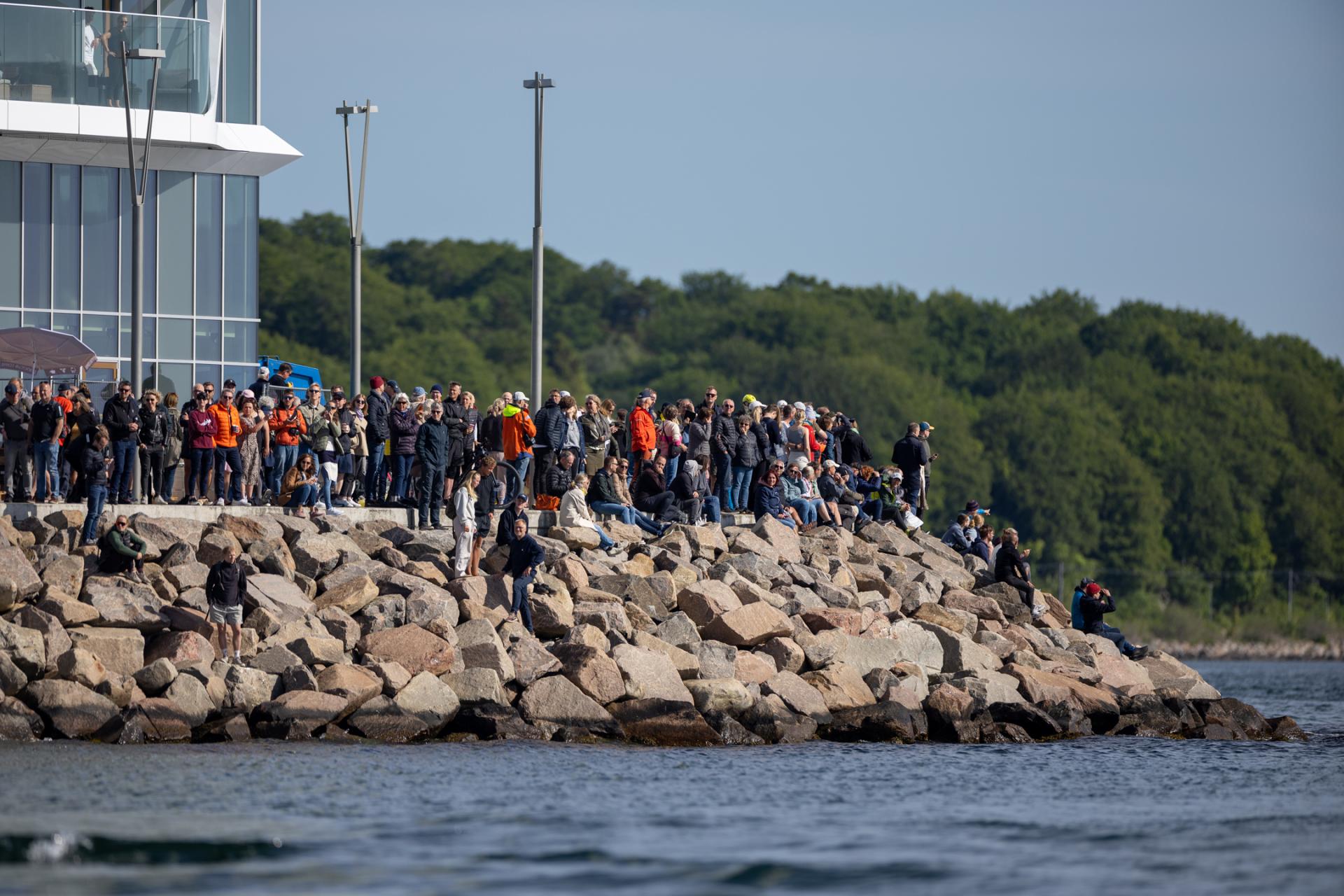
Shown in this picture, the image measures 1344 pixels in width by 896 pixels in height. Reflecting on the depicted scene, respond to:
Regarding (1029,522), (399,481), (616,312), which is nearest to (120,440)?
(399,481)

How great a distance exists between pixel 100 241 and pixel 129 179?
4.37ft

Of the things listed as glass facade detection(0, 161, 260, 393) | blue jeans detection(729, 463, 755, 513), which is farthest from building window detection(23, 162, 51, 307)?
blue jeans detection(729, 463, 755, 513)

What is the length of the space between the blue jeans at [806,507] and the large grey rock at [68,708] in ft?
42.3

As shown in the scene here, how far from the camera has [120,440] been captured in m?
27.4

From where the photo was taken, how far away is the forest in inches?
3334

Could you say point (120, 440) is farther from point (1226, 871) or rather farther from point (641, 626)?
point (1226, 871)

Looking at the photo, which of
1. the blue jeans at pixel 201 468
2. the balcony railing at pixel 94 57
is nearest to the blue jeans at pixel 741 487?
the blue jeans at pixel 201 468

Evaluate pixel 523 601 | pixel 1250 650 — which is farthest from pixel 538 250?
pixel 1250 650

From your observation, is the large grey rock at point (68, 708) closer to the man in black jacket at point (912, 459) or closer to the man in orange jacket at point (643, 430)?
the man in orange jacket at point (643, 430)

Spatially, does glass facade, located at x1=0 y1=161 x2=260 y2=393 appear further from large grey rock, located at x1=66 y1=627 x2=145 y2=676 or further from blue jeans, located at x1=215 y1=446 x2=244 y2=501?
large grey rock, located at x1=66 y1=627 x2=145 y2=676

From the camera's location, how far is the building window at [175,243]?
37.5 meters

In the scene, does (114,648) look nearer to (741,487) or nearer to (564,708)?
(564,708)

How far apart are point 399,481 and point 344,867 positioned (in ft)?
38.2

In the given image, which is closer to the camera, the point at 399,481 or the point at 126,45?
the point at 399,481
